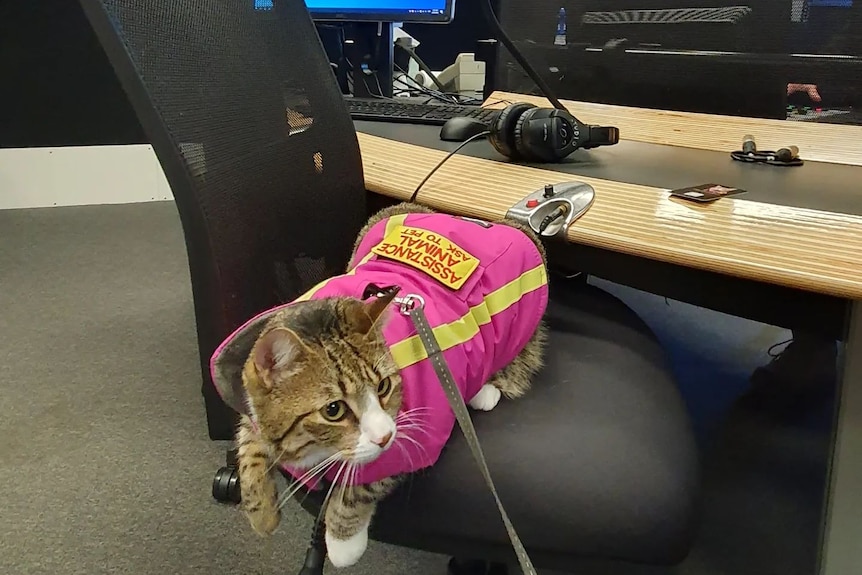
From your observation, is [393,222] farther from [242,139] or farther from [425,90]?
[425,90]

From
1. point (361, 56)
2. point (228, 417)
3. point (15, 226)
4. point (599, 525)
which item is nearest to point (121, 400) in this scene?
point (228, 417)

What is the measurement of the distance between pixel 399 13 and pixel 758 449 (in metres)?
1.29

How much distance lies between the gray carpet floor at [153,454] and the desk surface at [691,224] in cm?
68

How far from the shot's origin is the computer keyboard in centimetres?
140

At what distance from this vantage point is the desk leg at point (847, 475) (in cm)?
66

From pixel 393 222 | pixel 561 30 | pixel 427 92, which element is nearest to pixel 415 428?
pixel 393 222

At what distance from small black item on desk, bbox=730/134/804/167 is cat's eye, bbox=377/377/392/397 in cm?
68

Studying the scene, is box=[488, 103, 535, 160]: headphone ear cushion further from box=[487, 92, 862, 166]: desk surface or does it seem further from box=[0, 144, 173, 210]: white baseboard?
box=[0, 144, 173, 210]: white baseboard

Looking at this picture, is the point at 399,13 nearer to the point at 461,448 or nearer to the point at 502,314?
the point at 502,314

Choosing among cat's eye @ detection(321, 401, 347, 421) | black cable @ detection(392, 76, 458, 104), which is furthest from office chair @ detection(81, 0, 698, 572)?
black cable @ detection(392, 76, 458, 104)

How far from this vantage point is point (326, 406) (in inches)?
24.5

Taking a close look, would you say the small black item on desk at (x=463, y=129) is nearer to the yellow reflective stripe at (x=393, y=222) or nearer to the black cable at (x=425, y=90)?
the yellow reflective stripe at (x=393, y=222)

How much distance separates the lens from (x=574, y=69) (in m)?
1.46

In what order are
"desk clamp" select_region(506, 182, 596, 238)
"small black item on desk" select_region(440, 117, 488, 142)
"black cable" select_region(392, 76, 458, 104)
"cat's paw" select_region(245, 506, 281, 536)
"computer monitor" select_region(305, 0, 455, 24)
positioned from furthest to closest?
"black cable" select_region(392, 76, 458, 104) → "computer monitor" select_region(305, 0, 455, 24) → "small black item on desk" select_region(440, 117, 488, 142) → "desk clamp" select_region(506, 182, 596, 238) → "cat's paw" select_region(245, 506, 281, 536)
